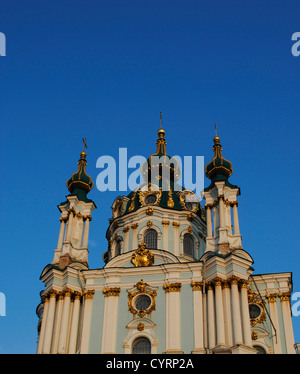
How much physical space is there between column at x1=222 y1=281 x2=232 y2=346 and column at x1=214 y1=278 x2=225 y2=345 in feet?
0.65

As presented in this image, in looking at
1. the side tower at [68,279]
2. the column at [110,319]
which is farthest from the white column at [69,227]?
the column at [110,319]

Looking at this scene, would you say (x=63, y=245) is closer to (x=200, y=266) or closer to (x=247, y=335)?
(x=200, y=266)

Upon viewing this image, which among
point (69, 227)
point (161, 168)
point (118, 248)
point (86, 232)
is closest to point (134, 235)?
point (118, 248)

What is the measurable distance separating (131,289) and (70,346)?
428 cm

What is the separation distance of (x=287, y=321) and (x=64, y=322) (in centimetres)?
1171

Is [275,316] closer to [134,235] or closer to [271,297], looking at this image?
[271,297]

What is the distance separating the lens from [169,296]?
27.5 m

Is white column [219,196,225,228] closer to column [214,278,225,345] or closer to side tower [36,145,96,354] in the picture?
column [214,278,225,345]

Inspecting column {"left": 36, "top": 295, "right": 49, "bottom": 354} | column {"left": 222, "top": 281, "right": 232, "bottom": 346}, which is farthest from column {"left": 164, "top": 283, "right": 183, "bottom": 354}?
column {"left": 36, "top": 295, "right": 49, "bottom": 354}

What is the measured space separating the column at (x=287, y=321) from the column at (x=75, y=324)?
10925 millimetres

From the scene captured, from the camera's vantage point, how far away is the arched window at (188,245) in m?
33.3

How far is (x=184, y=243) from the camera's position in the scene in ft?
110
